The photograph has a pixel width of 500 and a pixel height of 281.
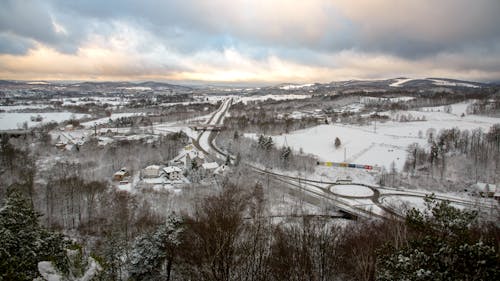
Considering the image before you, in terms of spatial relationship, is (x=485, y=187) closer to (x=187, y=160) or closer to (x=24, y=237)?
(x=187, y=160)

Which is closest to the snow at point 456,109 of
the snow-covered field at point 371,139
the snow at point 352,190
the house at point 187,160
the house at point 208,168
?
the snow-covered field at point 371,139

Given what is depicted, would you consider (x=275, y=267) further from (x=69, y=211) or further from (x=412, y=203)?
(x=412, y=203)

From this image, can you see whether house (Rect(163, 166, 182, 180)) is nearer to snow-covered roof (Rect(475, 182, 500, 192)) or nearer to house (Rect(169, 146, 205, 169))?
house (Rect(169, 146, 205, 169))

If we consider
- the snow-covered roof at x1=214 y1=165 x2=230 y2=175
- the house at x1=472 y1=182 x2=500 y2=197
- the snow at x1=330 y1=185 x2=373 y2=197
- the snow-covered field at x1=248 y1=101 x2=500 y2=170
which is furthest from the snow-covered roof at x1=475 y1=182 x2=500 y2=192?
the snow-covered roof at x1=214 y1=165 x2=230 y2=175

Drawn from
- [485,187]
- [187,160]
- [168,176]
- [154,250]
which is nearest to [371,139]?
[485,187]

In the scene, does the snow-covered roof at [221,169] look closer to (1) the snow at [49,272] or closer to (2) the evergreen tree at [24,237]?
(2) the evergreen tree at [24,237]

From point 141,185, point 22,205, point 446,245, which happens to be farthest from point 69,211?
point 446,245
